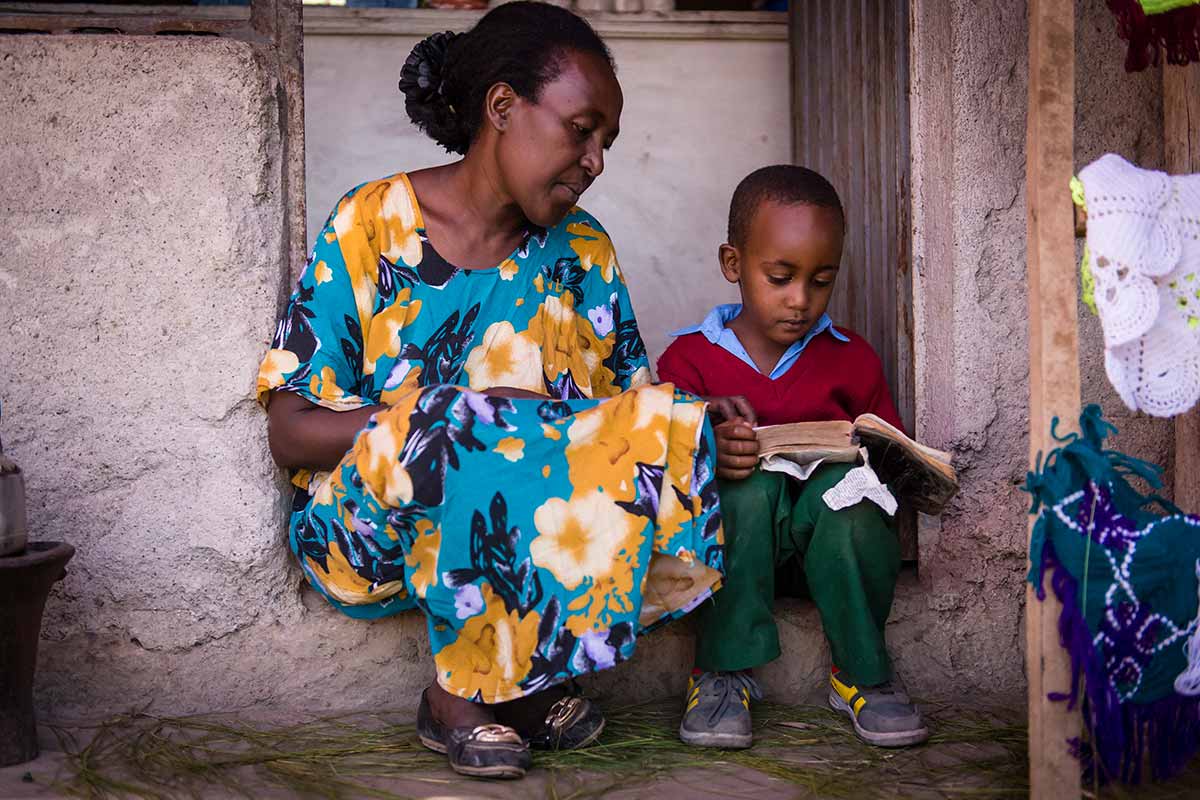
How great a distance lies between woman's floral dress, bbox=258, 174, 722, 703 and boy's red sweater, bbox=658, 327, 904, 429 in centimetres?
58

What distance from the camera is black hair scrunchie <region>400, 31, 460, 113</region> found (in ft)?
9.84

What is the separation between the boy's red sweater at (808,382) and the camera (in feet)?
10.1

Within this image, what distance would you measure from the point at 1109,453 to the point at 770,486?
29.1 inches

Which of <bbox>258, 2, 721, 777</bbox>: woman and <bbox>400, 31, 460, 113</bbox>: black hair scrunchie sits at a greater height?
<bbox>400, 31, 460, 113</bbox>: black hair scrunchie

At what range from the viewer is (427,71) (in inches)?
118

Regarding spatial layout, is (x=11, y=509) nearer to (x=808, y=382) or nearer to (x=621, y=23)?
(x=808, y=382)

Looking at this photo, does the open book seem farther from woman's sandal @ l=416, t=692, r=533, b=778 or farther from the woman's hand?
woman's sandal @ l=416, t=692, r=533, b=778

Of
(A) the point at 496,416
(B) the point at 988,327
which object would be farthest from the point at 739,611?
(B) the point at 988,327

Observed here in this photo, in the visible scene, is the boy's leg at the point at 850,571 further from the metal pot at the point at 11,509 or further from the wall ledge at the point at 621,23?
the wall ledge at the point at 621,23

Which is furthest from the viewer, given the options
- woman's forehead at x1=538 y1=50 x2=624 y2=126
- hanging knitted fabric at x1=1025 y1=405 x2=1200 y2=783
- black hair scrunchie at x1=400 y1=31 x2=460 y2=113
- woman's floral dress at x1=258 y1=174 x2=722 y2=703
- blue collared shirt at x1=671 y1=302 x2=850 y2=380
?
blue collared shirt at x1=671 y1=302 x2=850 y2=380

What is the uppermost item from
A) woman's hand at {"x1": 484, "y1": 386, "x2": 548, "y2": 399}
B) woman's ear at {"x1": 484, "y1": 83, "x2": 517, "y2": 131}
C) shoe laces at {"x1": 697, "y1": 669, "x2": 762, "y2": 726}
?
woman's ear at {"x1": 484, "y1": 83, "x2": 517, "y2": 131}

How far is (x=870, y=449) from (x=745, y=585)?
397mm

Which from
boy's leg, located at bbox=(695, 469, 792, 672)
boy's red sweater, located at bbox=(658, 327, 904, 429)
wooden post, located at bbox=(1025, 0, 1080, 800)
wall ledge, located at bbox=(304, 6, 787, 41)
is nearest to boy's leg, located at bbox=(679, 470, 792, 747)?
boy's leg, located at bbox=(695, 469, 792, 672)

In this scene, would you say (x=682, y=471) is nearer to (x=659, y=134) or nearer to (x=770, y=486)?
(x=770, y=486)
